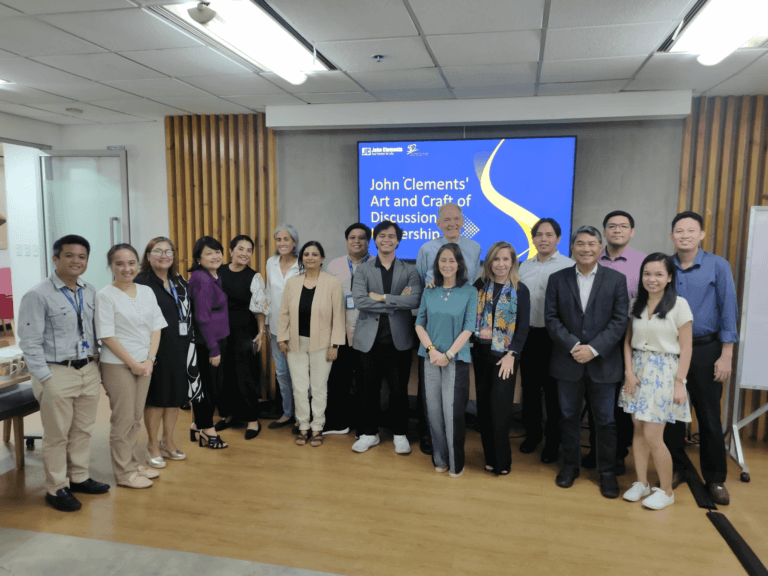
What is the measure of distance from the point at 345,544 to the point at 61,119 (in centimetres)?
556

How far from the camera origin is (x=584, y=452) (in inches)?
155

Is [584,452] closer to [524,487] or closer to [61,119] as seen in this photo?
[524,487]

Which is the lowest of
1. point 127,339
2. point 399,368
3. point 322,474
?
point 322,474

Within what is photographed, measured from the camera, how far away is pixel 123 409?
3.17 m

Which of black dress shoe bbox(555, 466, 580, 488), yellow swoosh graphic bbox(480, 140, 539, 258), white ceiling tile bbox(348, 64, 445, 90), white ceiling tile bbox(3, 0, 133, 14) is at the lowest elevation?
black dress shoe bbox(555, 466, 580, 488)

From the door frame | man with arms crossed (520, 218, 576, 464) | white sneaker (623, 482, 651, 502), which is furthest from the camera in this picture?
the door frame

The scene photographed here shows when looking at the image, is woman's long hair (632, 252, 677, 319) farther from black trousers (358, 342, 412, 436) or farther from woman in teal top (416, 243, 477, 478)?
black trousers (358, 342, 412, 436)

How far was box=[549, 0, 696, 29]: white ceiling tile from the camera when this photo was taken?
8.54 ft

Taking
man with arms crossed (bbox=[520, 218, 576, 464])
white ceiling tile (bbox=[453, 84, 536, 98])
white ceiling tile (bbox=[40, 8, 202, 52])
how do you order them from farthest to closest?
white ceiling tile (bbox=[453, 84, 536, 98])
man with arms crossed (bbox=[520, 218, 576, 464])
white ceiling tile (bbox=[40, 8, 202, 52])

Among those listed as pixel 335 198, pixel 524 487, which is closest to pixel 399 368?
pixel 524 487

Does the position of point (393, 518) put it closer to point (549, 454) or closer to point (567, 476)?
point (567, 476)

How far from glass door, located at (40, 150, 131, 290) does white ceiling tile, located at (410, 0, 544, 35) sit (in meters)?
4.28

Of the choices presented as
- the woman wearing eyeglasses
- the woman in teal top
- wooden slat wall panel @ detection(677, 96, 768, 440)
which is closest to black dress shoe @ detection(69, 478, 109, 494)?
the woman wearing eyeglasses

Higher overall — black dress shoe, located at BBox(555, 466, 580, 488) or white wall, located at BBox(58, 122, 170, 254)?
white wall, located at BBox(58, 122, 170, 254)
